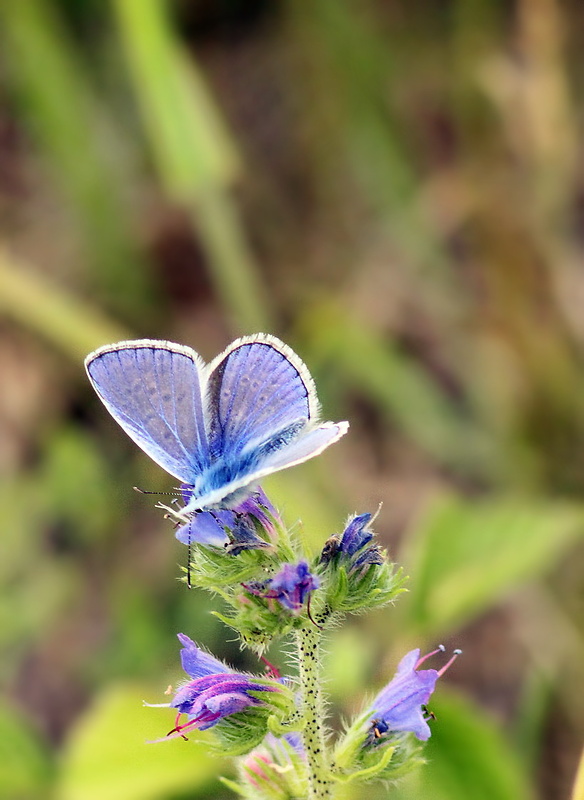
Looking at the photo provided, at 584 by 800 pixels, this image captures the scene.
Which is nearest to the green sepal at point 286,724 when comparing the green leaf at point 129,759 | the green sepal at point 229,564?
the green sepal at point 229,564

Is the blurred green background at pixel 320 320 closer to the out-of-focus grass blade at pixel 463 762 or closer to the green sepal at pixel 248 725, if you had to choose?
the out-of-focus grass blade at pixel 463 762

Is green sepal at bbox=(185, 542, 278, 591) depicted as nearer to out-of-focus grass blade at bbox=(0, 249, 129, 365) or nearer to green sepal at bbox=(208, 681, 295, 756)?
green sepal at bbox=(208, 681, 295, 756)

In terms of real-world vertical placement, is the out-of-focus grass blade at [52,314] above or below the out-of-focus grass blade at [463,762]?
above

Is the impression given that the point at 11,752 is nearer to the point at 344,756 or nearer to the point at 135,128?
the point at 344,756

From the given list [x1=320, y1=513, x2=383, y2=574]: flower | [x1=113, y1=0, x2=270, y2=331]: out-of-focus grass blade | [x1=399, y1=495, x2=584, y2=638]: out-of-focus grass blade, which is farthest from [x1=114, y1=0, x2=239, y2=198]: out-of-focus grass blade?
[x1=320, y1=513, x2=383, y2=574]: flower

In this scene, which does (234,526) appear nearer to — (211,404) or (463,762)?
(211,404)

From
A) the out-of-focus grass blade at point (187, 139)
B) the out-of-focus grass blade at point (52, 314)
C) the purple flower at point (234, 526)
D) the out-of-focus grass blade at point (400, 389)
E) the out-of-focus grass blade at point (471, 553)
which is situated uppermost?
the out-of-focus grass blade at point (187, 139)
